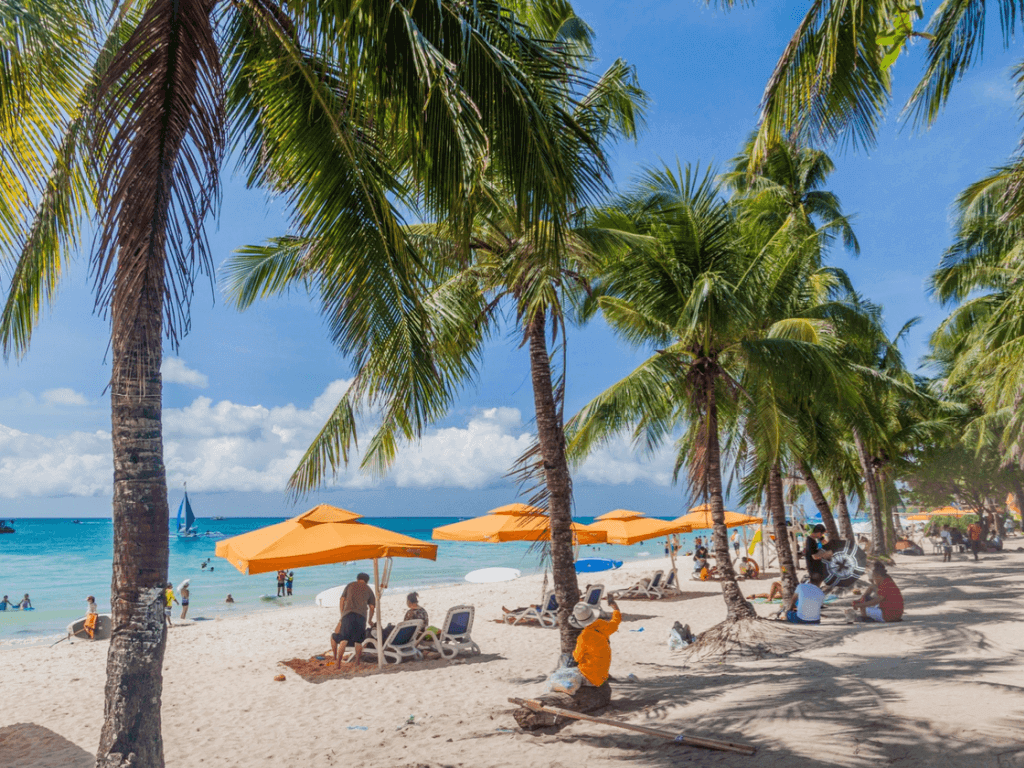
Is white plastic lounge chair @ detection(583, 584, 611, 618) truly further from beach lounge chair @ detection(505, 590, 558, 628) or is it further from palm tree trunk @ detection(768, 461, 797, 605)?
palm tree trunk @ detection(768, 461, 797, 605)

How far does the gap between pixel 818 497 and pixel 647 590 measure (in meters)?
4.96

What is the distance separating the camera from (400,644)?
9094 millimetres

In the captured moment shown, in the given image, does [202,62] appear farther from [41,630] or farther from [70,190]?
[41,630]

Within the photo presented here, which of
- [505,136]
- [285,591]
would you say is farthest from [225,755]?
[285,591]

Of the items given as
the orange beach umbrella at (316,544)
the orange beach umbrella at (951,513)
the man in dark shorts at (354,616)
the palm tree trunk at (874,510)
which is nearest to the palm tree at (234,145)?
the orange beach umbrella at (316,544)

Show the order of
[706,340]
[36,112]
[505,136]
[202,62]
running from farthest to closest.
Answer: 1. [706,340]
2. [36,112]
3. [202,62]
4. [505,136]

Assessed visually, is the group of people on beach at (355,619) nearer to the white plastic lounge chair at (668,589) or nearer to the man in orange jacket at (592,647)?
the man in orange jacket at (592,647)

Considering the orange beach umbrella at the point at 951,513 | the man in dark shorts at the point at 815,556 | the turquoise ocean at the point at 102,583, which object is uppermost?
the orange beach umbrella at the point at 951,513

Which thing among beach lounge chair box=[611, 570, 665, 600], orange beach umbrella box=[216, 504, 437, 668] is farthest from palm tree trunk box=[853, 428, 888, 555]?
orange beach umbrella box=[216, 504, 437, 668]

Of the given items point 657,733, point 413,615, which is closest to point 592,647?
point 657,733

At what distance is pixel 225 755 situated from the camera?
567 cm

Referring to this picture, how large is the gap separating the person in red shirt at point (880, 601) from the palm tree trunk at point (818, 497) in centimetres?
329

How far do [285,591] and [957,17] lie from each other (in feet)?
89.5

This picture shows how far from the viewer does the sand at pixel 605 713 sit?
465 cm
